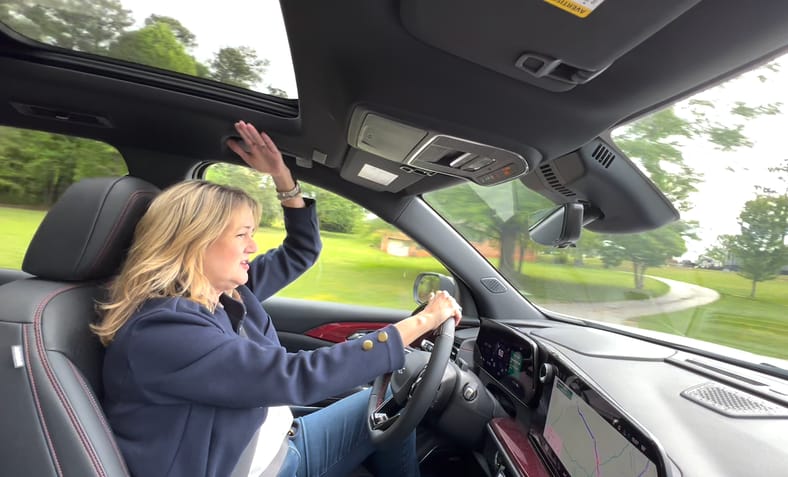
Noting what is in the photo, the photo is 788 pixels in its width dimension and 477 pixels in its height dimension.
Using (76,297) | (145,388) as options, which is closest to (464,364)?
(145,388)

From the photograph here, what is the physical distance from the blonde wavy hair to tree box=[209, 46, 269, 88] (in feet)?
2.05

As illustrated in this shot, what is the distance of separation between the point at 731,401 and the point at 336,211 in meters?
2.11

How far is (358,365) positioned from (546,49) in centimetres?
92

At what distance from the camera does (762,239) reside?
149cm

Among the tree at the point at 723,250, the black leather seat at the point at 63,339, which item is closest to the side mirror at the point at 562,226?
the tree at the point at 723,250

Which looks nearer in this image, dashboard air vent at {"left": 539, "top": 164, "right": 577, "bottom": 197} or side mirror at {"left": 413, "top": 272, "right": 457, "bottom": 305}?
dashboard air vent at {"left": 539, "top": 164, "right": 577, "bottom": 197}

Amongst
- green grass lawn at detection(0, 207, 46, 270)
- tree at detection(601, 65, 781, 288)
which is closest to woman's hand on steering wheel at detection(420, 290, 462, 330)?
tree at detection(601, 65, 781, 288)

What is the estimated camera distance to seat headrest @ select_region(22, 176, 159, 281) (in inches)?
47.7

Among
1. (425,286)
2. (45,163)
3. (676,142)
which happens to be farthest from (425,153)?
(45,163)

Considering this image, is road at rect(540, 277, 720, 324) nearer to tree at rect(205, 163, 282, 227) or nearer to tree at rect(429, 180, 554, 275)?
tree at rect(429, 180, 554, 275)

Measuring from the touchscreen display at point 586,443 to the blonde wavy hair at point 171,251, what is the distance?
3.78ft

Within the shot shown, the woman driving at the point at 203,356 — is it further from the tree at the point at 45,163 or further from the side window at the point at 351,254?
the tree at the point at 45,163

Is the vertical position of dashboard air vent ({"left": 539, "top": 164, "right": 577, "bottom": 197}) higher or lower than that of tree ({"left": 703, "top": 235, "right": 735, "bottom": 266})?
higher

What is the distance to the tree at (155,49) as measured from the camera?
1.68 m
